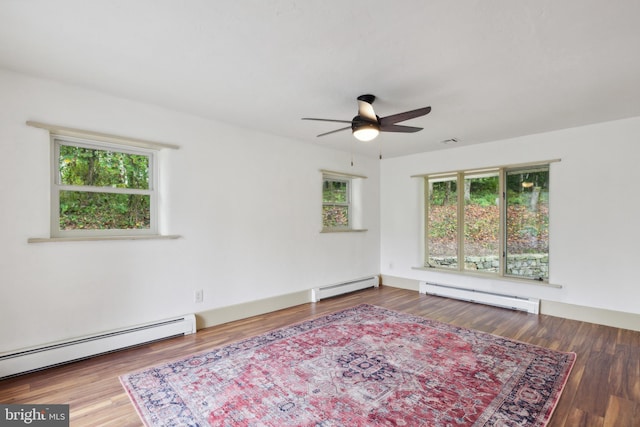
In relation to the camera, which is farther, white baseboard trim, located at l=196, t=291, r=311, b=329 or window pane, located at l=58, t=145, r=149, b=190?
white baseboard trim, located at l=196, t=291, r=311, b=329

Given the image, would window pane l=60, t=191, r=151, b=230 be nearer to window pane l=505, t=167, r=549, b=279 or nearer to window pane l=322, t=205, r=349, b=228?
window pane l=322, t=205, r=349, b=228

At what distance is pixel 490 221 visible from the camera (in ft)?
16.4

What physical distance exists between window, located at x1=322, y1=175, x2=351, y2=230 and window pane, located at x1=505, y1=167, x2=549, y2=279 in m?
2.61

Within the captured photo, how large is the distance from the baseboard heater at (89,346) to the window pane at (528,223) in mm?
4633

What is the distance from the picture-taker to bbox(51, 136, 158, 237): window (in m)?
2.88

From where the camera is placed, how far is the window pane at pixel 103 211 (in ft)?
9.57

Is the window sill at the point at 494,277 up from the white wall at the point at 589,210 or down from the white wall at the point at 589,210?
down

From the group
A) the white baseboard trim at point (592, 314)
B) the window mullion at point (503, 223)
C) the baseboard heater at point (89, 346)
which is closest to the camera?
the baseboard heater at point (89, 346)

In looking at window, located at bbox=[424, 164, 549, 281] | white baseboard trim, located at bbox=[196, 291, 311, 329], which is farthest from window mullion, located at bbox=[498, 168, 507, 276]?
white baseboard trim, located at bbox=[196, 291, 311, 329]

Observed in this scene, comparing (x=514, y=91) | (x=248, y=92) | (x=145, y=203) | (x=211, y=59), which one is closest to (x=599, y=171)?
(x=514, y=91)

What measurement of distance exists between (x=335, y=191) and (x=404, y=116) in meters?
2.90

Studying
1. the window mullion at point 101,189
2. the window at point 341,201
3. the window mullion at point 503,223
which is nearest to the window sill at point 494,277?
the window mullion at point 503,223

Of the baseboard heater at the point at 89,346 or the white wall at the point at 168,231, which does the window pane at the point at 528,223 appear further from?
the baseboard heater at the point at 89,346

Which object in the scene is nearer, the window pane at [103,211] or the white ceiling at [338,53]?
the white ceiling at [338,53]
